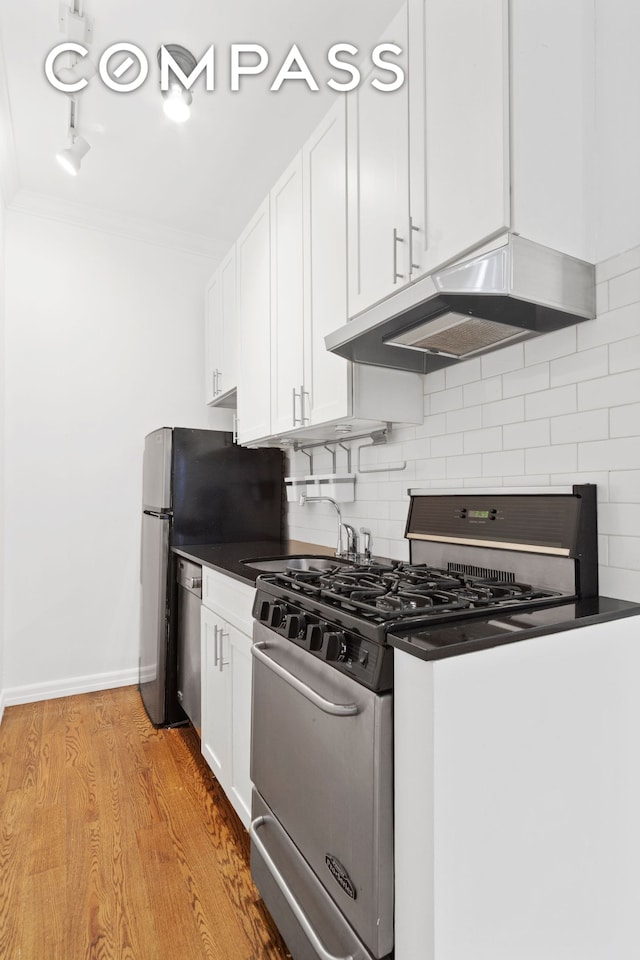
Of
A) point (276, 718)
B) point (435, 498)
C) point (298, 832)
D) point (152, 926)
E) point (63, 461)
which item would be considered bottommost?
point (152, 926)

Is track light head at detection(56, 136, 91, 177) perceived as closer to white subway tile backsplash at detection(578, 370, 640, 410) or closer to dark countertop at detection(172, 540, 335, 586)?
dark countertop at detection(172, 540, 335, 586)

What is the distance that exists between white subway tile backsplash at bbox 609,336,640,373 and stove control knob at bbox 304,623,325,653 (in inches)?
38.1

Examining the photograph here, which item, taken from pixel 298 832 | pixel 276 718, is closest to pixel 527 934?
pixel 298 832

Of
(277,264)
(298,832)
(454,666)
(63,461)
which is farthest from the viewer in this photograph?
(63,461)

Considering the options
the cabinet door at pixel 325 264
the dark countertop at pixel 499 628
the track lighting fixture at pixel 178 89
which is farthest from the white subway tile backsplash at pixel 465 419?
the track lighting fixture at pixel 178 89

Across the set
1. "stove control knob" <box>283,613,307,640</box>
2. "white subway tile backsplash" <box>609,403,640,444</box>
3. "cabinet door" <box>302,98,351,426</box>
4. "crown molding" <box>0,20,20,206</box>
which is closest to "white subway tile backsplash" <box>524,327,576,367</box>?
"white subway tile backsplash" <box>609,403,640,444</box>

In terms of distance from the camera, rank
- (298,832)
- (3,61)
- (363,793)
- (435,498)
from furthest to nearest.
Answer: (3,61) < (435,498) < (298,832) < (363,793)

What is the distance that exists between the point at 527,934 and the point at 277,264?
2.30m

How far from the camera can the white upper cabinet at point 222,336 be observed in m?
2.94

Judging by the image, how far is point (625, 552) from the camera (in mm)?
1301

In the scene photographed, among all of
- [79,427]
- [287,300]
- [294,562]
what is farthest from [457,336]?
[79,427]

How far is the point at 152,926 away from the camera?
1487mm

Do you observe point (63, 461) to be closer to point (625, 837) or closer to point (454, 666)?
point (454, 666)

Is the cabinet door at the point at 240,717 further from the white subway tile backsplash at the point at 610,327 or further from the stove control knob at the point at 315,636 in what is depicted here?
the white subway tile backsplash at the point at 610,327
